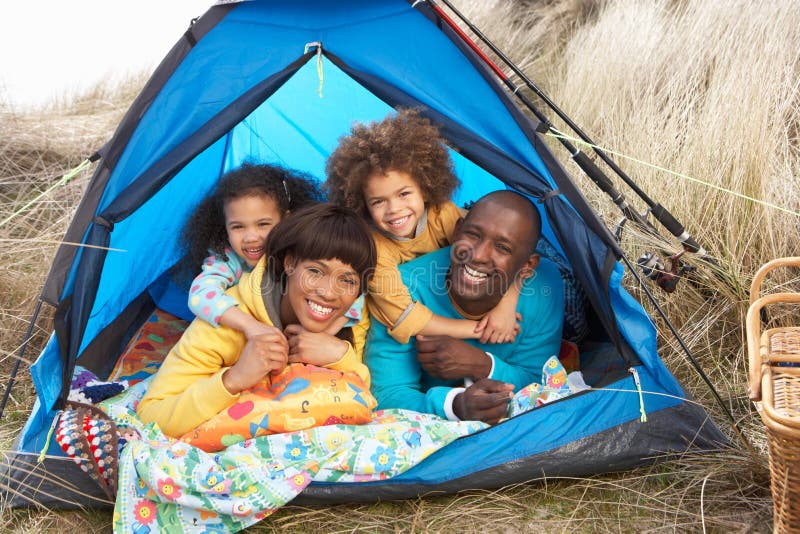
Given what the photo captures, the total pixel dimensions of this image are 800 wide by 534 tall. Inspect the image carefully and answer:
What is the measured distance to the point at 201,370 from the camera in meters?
2.87

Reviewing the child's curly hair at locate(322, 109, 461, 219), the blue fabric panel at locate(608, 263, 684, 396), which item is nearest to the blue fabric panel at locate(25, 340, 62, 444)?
the child's curly hair at locate(322, 109, 461, 219)

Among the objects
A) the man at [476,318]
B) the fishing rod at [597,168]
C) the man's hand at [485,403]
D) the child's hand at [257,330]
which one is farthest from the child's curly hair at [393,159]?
the man's hand at [485,403]

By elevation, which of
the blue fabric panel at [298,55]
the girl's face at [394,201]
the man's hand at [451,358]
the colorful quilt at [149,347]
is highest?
the blue fabric panel at [298,55]

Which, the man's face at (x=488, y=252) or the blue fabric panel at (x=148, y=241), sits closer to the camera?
the man's face at (x=488, y=252)

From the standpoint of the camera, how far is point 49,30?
9938 mm

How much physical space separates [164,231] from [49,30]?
744 cm

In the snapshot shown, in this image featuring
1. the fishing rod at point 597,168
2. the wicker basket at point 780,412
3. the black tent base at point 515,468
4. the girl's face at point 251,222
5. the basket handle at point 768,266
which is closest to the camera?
the wicker basket at point 780,412

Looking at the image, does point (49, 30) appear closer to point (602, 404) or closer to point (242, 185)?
point (242, 185)

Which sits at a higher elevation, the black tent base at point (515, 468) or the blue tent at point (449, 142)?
the blue tent at point (449, 142)

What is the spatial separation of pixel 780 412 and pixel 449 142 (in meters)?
1.55

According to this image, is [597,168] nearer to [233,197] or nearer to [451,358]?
[451,358]

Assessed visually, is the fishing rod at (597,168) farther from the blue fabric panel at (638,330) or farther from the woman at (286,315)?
the woman at (286,315)

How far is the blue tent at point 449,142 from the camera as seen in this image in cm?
266

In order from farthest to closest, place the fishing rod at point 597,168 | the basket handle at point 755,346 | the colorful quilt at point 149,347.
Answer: the colorful quilt at point 149,347, the fishing rod at point 597,168, the basket handle at point 755,346
